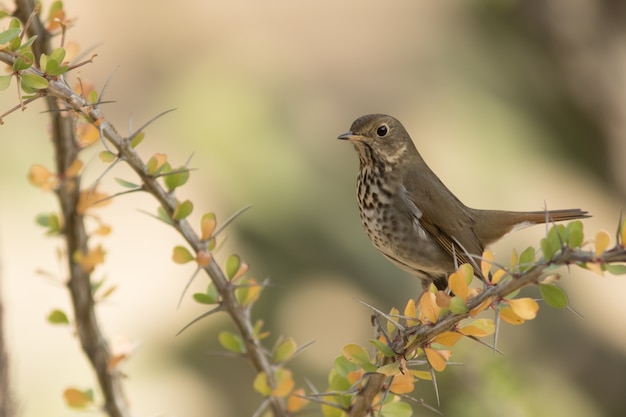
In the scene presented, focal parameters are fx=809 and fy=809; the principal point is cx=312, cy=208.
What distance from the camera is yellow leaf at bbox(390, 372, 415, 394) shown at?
1.17 meters

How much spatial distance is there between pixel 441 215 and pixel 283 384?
4.03ft

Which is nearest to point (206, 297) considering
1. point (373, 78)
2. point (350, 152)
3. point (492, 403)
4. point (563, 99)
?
→ point (492, 403)

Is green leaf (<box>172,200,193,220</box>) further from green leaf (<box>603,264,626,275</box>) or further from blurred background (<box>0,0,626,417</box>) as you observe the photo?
blurred background (<box>0,0,626,417</box>)

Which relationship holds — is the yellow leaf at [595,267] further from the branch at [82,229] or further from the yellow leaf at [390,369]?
the branch at [82,229]

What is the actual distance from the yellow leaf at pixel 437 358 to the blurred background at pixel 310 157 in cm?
276

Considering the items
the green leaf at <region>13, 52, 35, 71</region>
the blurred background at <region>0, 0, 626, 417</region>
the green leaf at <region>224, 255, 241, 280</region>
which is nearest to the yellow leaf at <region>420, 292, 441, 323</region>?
the green leaf at <region>224, 255, 241, 280</region>

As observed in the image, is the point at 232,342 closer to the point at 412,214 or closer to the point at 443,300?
the point at 443,300

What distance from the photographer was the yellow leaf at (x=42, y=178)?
4.71 feet

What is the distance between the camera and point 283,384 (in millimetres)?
1279

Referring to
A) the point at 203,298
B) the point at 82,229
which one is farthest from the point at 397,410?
the point at 82,229

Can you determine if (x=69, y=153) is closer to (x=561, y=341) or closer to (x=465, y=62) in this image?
(x=561, y=341)

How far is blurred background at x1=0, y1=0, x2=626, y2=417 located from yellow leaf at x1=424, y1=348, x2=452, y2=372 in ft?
9.04

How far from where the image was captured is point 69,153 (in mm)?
1463

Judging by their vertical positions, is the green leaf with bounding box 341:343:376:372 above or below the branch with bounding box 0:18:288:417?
below
